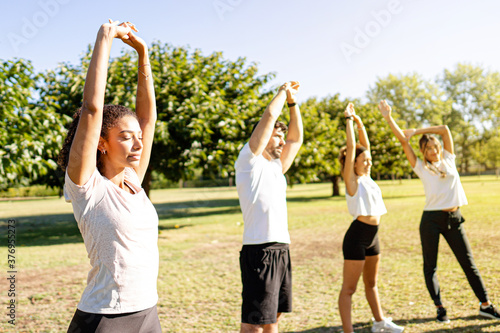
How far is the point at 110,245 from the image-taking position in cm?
192

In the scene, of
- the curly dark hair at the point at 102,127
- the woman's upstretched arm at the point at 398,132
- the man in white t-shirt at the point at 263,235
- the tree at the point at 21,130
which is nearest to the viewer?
the curly dark hair at the point at 102,127

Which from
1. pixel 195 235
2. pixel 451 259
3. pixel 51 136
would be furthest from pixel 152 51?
pixel 451 259

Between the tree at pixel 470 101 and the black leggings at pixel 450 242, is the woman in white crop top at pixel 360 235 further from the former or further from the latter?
the tree at pixel 470 101

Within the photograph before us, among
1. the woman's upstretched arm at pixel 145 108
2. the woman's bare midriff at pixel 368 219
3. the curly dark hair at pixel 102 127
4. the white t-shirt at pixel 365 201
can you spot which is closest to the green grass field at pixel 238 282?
the woman's bare midriff at pixel 368 219

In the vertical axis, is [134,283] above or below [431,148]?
below

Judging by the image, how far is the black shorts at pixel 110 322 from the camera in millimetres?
1903

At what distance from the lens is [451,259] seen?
27.4 feet

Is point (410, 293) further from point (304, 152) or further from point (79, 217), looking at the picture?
point (304, 152)

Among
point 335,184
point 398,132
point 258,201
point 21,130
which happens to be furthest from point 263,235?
point 335,184

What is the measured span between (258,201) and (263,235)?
0.27 metres

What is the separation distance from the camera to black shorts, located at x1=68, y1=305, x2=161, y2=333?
6.24 ft

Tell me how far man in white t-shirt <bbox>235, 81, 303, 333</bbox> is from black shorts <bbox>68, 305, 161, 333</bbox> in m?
1.28

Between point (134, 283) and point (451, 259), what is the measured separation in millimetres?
8019

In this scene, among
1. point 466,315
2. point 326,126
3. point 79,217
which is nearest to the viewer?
point 79,217
